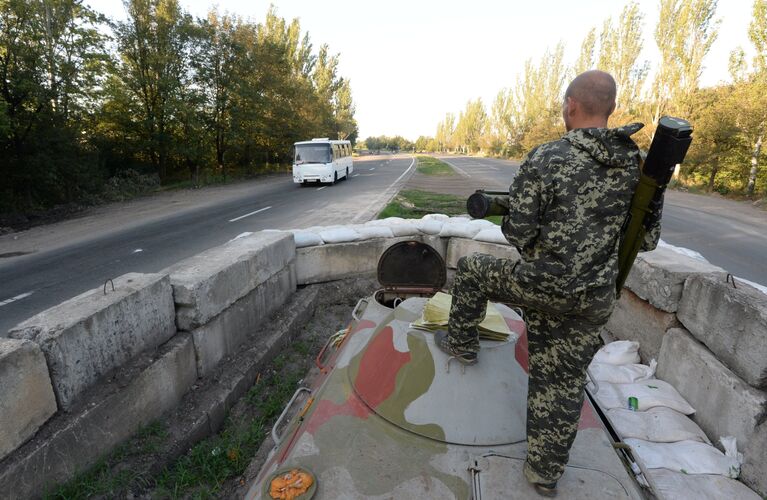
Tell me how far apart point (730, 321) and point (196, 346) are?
4.18 meters

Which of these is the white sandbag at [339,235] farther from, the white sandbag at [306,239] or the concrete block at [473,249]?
the concrete block at [473,249]

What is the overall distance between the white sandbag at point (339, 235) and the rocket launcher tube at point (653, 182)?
429 centimetres

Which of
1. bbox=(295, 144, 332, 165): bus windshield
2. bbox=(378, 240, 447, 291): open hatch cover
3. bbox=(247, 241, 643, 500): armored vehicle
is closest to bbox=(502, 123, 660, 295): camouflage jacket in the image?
bbox=(247, 241, 643, 500): armored vehicle

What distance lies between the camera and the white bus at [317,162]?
22812mm

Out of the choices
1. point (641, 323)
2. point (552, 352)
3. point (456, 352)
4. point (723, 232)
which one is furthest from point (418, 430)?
point (723, 232)

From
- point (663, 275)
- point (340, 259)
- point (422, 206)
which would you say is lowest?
point (422, 206)

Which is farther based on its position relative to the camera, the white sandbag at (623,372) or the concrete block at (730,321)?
the white sandbag at (623,372)

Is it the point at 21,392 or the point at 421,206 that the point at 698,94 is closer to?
the point at 421,206

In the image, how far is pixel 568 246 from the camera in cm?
209

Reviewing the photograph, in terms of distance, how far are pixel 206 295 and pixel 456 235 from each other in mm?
3820

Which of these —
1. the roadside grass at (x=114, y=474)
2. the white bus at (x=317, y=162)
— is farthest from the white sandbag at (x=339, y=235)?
the white bus at (x=317, y=162)

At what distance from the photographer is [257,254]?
4621 millimetres

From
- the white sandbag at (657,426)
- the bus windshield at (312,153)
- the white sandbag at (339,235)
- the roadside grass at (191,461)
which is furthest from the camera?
the bus windshield at (312,153)

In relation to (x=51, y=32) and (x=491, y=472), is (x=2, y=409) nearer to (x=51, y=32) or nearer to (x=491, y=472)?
(x=491, y=472)
